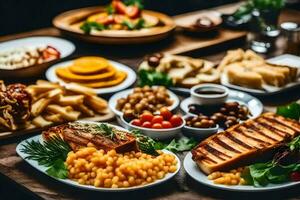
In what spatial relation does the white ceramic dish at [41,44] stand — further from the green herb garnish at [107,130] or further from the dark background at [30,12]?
the dark background at [30,12]

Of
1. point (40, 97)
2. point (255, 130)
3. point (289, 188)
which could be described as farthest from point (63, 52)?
point (289, 188)

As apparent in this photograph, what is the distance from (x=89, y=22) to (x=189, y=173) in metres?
1.77

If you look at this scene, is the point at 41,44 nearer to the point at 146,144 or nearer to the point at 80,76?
the point at 80,76

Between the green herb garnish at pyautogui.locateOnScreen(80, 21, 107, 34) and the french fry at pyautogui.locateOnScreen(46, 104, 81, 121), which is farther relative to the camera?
the green herb garnish at pyautogui.locateOnScreen(80, 21, 107, 34)

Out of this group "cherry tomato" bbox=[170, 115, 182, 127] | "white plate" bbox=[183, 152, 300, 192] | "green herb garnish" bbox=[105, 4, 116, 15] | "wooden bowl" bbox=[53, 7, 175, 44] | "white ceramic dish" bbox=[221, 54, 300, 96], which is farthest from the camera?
"green herb garnish" bbox=[105, 4, 116, 15]

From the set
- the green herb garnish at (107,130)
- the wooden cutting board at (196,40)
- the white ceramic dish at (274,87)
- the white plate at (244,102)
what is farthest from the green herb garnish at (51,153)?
the wooden cutting board at (196,40)

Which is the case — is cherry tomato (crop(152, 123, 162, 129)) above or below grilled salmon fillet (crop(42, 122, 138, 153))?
below

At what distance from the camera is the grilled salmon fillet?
279 cm

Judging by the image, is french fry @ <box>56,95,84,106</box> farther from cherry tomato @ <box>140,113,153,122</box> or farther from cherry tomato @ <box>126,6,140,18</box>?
cherry tomato @ <box>126,6,140,18</box>

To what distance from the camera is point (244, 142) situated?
2885 millimetres

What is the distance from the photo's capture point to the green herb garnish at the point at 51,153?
271 cm

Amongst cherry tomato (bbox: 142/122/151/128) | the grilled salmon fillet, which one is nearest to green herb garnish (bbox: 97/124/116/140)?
the grilled salmon fillet

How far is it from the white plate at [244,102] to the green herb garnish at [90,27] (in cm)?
100

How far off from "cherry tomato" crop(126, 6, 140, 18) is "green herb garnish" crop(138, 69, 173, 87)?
924 millimetres
